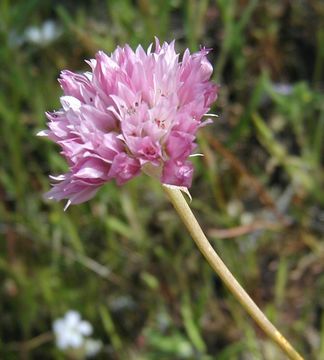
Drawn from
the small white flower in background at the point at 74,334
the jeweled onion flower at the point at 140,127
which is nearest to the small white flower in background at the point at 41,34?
the small white flower in background at the point at 74,334

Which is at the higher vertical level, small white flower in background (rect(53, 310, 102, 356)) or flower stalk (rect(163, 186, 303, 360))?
flower stalk (rect(163, 186, 303, 360))

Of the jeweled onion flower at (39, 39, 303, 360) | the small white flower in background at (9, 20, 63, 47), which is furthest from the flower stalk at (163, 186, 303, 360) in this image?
the small white flower in background at (9, 20, 63, 47)

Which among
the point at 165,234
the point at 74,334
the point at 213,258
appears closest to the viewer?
the point at 213,258

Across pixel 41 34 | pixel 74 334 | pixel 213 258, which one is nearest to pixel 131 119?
pixel 213 258

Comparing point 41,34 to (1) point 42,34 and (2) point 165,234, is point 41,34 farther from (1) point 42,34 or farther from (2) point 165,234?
(2) point 165,234

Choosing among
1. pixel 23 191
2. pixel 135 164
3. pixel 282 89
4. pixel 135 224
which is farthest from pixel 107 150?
pixel 282 89

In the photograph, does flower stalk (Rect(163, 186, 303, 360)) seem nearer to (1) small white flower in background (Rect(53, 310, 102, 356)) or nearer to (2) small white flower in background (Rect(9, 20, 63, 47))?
(1) small white flower in background (Rect(53, 310, 102, 356))
